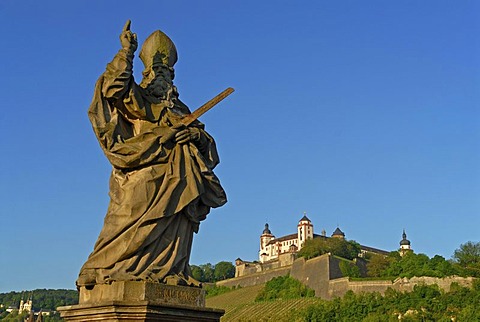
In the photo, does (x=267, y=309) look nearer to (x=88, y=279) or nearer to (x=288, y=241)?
(x=288, y=241)

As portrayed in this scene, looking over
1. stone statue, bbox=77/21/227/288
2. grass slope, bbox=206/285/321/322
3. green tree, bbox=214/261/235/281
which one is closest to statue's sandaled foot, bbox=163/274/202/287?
stone statue, bbox=77/21/227/288

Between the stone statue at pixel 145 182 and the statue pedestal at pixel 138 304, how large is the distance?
0.09 m

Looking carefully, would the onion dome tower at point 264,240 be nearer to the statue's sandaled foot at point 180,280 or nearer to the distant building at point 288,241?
the distant building at point 288,241

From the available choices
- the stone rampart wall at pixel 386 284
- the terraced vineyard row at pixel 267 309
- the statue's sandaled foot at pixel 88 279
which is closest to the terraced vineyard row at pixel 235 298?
the terraced vineyard row at pixel 267 309

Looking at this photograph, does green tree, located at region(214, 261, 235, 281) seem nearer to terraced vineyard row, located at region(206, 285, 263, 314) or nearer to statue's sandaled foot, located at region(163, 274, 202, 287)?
terraced vineyard row, located at region(206, 285, 263, 314)

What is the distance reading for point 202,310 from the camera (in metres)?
6.45

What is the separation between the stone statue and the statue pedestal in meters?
0.09

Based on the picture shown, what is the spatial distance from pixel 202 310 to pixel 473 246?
104m

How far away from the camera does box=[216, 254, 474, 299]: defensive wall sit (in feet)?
266

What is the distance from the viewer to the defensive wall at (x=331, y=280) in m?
81.2

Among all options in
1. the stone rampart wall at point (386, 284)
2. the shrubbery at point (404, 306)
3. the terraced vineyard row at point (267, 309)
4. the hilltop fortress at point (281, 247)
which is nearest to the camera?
the shrubbery at point (404, 306)

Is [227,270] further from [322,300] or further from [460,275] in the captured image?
[460,275]

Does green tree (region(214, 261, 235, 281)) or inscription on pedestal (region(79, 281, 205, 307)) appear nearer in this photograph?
inscription on pedestal (region(79, 281, 205, 307))

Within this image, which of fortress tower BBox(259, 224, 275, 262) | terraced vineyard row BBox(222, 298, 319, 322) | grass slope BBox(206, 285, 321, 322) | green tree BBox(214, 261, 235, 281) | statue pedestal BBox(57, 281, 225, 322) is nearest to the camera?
statue pedestal BBox(57, 281, 225, 322)
